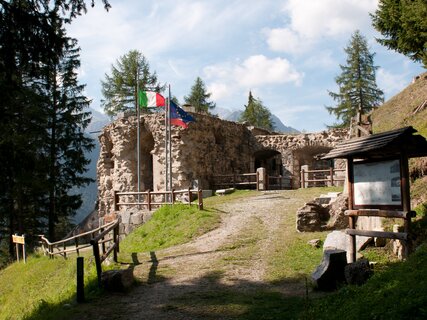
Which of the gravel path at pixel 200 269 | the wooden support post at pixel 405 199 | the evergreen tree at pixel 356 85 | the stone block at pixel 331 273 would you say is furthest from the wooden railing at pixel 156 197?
the evergreen tree at pixel 356 85

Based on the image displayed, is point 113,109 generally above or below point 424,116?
above

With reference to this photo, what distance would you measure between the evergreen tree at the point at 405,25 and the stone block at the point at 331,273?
359 inches

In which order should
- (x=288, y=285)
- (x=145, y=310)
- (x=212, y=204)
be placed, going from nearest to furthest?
(x=145, y=310) < (x=288, y=285) < (x=212, y=204)

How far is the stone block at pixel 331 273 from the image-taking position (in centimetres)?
673

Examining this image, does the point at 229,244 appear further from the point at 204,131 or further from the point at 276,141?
the point at 276,141

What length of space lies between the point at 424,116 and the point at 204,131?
471 inches

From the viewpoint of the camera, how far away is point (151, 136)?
25000 mm

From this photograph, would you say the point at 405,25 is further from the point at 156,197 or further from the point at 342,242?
the point at 156,197

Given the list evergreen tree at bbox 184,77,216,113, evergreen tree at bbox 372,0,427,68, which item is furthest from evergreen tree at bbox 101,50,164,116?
evergreen tree at bbox 372,0,427,68

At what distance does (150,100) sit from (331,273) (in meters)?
14.0

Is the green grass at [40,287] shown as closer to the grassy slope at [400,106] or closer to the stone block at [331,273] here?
the stone block at [331,273]

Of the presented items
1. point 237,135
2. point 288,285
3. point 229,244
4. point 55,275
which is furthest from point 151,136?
point 288,285

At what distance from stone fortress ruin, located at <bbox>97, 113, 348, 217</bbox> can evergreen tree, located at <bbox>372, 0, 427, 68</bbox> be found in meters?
8.71

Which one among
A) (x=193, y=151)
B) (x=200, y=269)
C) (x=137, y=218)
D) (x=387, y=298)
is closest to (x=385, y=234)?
(x=387, y=298)
